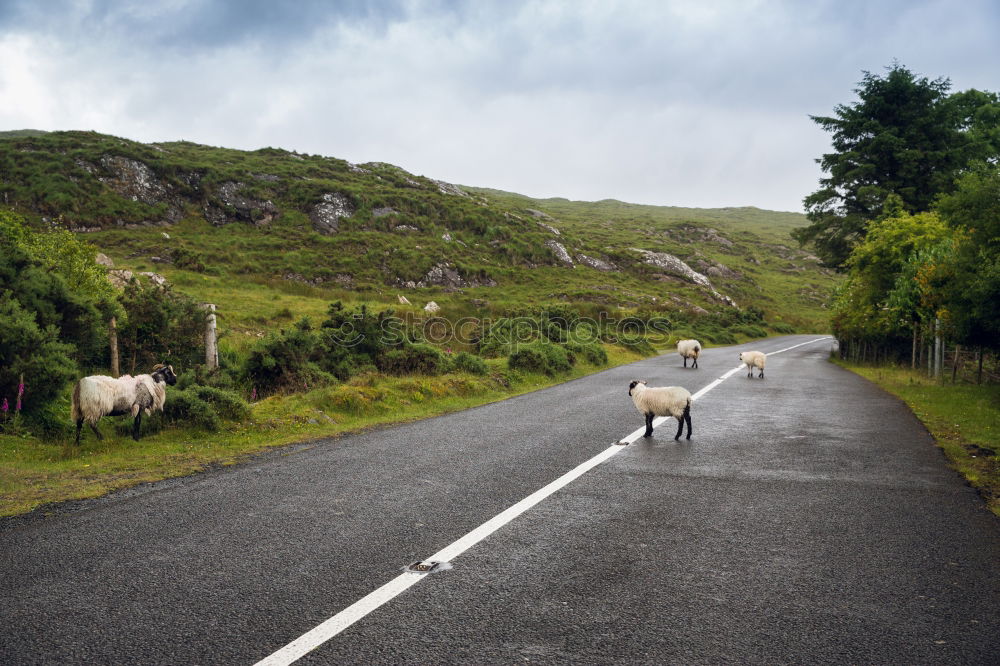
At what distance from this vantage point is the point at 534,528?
5.71 meters

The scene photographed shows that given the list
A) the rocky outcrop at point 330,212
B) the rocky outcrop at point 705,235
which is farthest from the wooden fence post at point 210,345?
the rocky outcrop at point 705,235

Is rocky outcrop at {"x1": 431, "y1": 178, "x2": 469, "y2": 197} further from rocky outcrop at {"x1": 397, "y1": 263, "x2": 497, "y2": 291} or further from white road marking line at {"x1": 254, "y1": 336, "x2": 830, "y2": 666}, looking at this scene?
white road marking line at {"x1": 254, "y1": 336, "x2": 830, "y2": 666}

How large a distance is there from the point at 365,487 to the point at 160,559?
2.54 m

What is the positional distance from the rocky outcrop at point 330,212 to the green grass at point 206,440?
156ft

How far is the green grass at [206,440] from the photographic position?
727 centimetres

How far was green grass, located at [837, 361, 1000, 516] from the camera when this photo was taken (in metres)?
7.95

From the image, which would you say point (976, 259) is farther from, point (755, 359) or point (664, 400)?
point (664, 400)

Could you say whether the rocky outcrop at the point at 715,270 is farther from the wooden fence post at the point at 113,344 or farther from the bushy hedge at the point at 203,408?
the bushy hedge at the point at 203,408

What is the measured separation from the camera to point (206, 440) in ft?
33.6

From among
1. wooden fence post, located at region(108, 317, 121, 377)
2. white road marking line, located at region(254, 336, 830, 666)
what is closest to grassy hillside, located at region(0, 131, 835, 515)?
wooden fence post, located at region(108, 317, 121, 377)

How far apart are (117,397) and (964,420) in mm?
15708

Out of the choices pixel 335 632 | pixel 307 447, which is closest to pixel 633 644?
pixel 335 632

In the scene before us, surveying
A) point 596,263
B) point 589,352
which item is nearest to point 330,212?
point 596,263

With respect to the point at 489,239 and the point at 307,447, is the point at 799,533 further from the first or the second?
the point at 489,239
